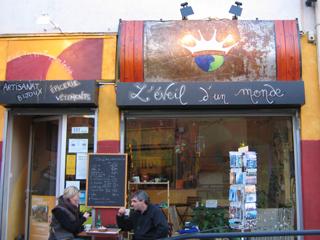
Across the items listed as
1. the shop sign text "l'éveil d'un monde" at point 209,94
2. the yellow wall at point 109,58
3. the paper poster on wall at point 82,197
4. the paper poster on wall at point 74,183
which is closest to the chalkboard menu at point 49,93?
the yellow wall at point 109,58

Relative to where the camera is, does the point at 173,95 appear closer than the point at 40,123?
Yes

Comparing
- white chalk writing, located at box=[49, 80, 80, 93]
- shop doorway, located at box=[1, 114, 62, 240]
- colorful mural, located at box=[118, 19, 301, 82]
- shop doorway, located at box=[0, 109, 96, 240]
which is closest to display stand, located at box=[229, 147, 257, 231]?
colorful mural, located at box=[118, 19, 301, 82]

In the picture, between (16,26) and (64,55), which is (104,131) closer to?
(64,55)

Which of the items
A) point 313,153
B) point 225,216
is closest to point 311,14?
point 313,153

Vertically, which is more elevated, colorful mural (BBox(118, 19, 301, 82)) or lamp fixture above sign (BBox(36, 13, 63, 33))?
lamp fixture above sign (BBox(36, 13, 63, 33))

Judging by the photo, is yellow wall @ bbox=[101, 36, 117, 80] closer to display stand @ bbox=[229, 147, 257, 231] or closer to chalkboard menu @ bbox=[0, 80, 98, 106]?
chalkboard menu @ bbox=[0, 80, 98, 106]

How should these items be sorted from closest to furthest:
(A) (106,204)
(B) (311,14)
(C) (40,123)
Answer: (A) (106,204), (B) (311,14), (C) (40,123)

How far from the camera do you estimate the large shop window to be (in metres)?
7.86

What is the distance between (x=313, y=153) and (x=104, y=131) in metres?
3.31

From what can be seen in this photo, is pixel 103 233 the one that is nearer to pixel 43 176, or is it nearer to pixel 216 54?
pixel 43 176

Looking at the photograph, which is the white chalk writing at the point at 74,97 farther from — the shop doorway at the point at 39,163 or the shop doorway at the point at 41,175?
the shop doorway at the point at 41,175

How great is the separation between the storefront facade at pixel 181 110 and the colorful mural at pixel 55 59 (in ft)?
0.05

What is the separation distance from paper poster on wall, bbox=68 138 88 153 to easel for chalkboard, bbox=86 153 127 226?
17.2 inches

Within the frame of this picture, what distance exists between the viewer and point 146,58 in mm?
7723
